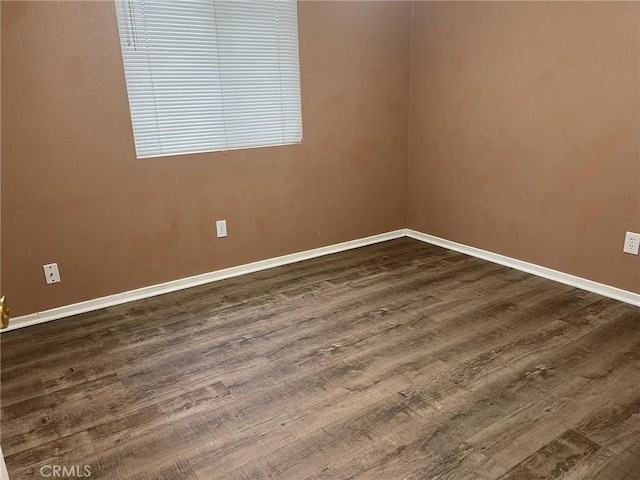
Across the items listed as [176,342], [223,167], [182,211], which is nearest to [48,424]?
[176,342]

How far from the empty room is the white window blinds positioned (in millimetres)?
15

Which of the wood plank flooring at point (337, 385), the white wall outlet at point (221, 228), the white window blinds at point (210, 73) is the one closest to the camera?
the wood plank flooring at point (337, 385)

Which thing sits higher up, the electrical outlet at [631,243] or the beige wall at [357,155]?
the beige wall at [357,155]

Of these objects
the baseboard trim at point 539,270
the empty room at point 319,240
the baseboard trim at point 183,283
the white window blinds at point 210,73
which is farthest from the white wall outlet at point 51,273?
the baseboard trim at point 539,270

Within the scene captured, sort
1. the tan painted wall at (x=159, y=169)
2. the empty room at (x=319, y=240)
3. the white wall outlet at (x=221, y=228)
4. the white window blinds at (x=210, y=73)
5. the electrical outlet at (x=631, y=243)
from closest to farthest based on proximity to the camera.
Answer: the empty room at (x=319, y=240) → the tan painted wall at (x=159, y=169) → the electrical outlet at (x=631, y=243) → the white window blinds at (x=210, y=73) → the white wall outlet at (x=221, y=228)

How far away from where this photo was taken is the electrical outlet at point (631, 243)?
2695 mm

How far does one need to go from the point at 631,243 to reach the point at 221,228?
2661 millimetres

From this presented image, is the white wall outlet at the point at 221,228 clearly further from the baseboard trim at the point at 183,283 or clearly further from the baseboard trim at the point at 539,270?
the baseboard trim at the point at 539,270

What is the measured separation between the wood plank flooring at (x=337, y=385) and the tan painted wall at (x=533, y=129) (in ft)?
1.28

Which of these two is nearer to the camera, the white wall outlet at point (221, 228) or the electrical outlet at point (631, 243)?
the electrical outlet at point (631, 243)

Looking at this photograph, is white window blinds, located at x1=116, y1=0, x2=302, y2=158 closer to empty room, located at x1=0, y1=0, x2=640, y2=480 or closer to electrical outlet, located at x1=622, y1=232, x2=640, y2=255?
empty room, located at x1=0, y1=0, x2=640, y2=480

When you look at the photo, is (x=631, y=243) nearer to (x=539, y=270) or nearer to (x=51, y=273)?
(x=539, y=270)

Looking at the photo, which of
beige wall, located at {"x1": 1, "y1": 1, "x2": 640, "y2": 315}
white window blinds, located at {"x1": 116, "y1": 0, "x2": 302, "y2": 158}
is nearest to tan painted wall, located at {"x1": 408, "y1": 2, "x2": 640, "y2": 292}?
beige wall, located at {"x1": 1, "y1": 1, "x2": 640, "y2": 315}

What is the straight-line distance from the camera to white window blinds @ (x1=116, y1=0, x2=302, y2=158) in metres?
2.80
